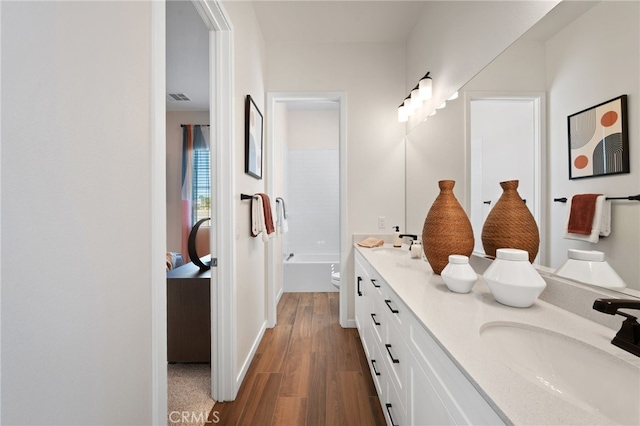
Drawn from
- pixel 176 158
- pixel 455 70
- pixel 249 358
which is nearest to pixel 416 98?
pixel 455 70

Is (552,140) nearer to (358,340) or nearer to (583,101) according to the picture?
(583,101)

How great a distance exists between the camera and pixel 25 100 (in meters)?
0.50

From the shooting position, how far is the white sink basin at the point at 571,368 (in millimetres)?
588

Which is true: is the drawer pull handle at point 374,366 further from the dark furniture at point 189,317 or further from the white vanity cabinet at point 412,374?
the dark furniture at point 189,317

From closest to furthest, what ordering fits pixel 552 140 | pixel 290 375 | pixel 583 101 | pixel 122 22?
pixel 122 22
pixel 583 101
pixel 552 140
pixel 290 375

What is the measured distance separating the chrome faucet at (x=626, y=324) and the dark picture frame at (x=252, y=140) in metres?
1.88

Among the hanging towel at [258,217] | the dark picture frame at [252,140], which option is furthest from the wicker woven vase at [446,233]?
the dark picture frame at [252,140]

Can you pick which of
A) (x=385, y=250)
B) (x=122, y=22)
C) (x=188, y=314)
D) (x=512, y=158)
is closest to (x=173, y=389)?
(x=188, y=314)

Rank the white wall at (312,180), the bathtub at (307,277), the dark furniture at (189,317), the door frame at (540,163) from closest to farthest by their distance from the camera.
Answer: the door frame at (540,163), the dark furniture at (189,317), the bathtub at (307,277), the white wall at (312,180)

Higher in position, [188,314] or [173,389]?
[188,314]

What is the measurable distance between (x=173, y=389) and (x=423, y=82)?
9.36ft

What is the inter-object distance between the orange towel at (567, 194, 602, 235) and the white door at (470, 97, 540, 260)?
0.16 metres

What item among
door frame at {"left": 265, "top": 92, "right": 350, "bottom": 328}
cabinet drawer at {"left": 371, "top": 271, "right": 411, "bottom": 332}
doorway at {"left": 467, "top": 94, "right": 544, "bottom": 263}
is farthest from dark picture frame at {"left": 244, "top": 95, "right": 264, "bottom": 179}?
doorway at {"left": 467, "top": 94, "right": 544, "bottom": 263}

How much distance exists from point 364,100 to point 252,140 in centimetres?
132
